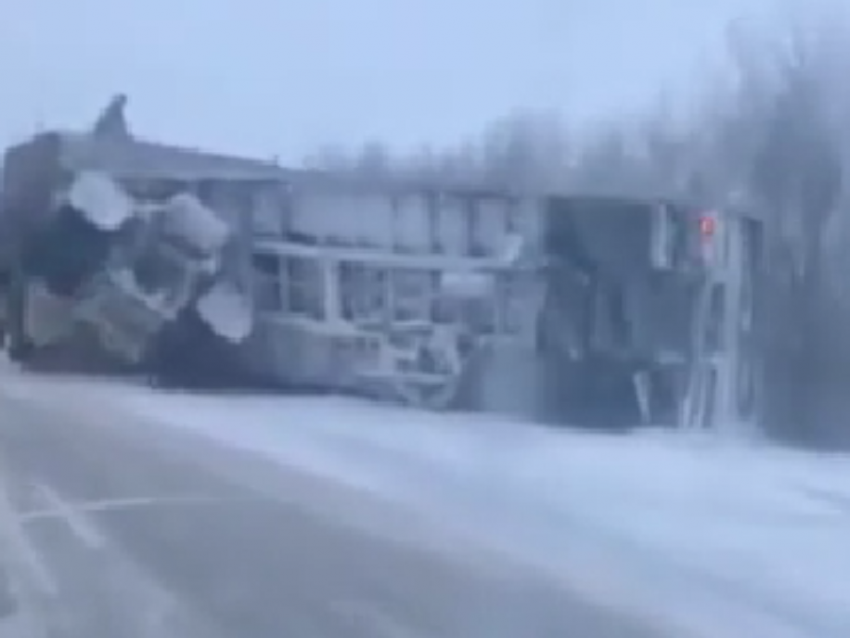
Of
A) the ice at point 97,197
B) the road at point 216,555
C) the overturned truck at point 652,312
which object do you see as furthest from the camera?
the overturned truck at point 652,312

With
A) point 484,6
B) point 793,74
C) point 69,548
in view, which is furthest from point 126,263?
point 793,74

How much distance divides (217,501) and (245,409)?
15cm

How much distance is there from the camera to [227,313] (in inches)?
91.9

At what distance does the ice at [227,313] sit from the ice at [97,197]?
0.18 metres

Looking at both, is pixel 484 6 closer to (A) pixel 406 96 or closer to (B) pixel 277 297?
(A) pixel 406 96

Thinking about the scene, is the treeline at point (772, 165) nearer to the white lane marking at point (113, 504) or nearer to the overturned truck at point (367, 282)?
the overturned truck at point (367, 282)

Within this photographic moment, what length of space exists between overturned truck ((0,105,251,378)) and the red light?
2.30 feet

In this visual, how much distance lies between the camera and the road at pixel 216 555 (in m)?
2.12

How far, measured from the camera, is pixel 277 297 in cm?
235

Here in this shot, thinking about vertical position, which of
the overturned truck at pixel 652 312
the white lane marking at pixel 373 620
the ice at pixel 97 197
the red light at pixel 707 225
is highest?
the ice at pixel 97 197

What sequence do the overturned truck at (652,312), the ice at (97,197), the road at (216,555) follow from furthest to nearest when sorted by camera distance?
the overturned truck at (652,312), the ice at (97,197), the road at (216,555)

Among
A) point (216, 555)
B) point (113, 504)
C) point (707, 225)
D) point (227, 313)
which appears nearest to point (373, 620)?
point (216, 555)

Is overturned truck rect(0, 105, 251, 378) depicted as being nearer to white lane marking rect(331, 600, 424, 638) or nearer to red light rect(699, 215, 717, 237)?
white lane marking rect(331, 600, 424, 638)

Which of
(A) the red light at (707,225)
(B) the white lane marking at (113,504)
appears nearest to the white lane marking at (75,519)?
(B) the white lane marking at (113,504)
